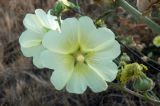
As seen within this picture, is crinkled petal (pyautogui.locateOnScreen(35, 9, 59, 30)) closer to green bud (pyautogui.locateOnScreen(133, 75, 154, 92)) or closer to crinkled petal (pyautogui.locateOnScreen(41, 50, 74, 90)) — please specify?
crinkled petal (pyautogui.locateOnScreen(41, 50, 74, 90))

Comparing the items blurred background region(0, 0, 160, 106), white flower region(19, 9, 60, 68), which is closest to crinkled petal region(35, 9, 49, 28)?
white flower region(19, 9, 60, 68)

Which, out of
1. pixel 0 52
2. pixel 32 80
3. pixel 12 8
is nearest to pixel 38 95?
pixel 32 80

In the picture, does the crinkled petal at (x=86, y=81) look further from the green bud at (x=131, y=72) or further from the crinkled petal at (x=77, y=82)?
the green bud at (x=131, y=72)

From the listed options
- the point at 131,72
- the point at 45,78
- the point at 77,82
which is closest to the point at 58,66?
the point at 77,82

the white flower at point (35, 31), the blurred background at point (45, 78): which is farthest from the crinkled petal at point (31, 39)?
the blurred background at point (45, 78)

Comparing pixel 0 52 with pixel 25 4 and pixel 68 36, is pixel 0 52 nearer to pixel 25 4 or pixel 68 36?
pixel 25 4

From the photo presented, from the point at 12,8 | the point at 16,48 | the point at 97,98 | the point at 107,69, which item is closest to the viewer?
the point at 107,69

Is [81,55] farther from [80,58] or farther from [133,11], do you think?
[133,11]
